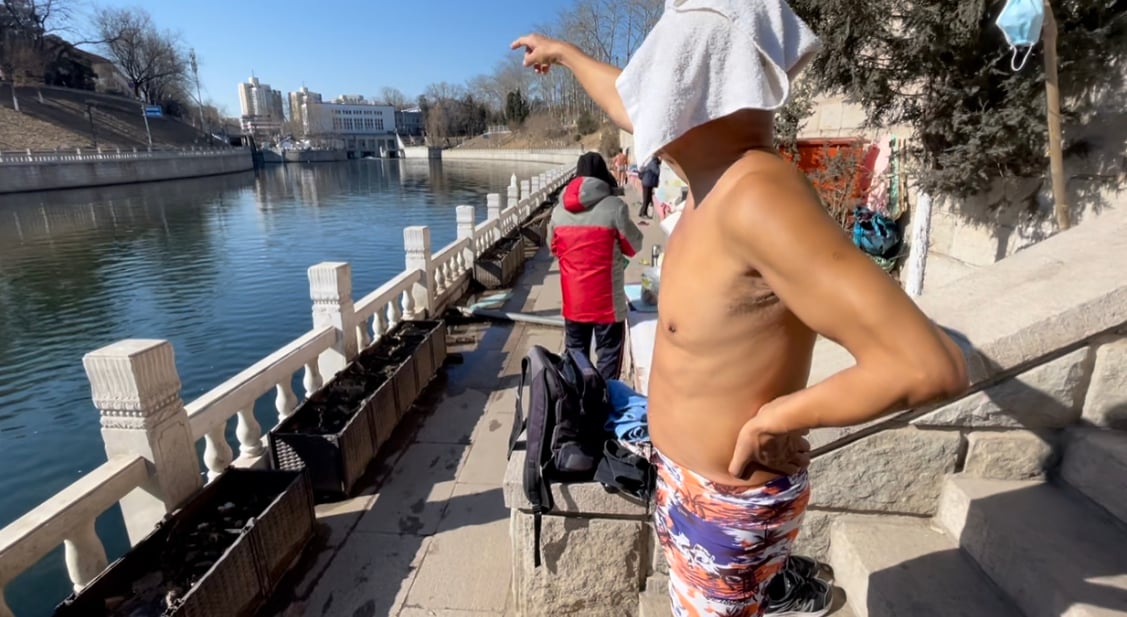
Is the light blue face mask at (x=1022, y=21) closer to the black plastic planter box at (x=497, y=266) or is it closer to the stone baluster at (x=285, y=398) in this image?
the stone baluster at (x=285, y=398)

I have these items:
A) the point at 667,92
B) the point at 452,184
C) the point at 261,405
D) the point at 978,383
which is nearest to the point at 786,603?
the point at 978,383

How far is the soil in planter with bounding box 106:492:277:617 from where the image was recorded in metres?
2.28

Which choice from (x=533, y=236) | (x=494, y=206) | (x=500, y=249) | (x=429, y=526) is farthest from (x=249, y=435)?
(x=533, y=236)

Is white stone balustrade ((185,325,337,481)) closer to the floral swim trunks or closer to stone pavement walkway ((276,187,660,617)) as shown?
stone pavement walkway ((276,187,660,617))

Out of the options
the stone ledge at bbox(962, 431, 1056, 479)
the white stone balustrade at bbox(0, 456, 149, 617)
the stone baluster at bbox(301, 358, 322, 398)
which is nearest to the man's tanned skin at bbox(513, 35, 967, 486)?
the stone ledge at bbox(962, 431, 1056, 479)

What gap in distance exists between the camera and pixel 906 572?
189 centimetres

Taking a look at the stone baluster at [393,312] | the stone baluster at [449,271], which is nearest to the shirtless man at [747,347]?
the stone baluster at [393,312]

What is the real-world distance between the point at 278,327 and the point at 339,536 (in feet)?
30.2

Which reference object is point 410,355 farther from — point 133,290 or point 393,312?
point 133,290

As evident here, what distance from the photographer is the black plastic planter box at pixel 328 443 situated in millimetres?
3387

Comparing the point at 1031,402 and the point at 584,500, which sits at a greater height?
the point at 1031,402

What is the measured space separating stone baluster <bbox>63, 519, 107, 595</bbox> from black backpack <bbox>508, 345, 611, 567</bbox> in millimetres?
2098

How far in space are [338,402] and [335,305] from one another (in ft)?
3.88

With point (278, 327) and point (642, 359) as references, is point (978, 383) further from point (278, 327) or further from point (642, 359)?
point (278, 327)
